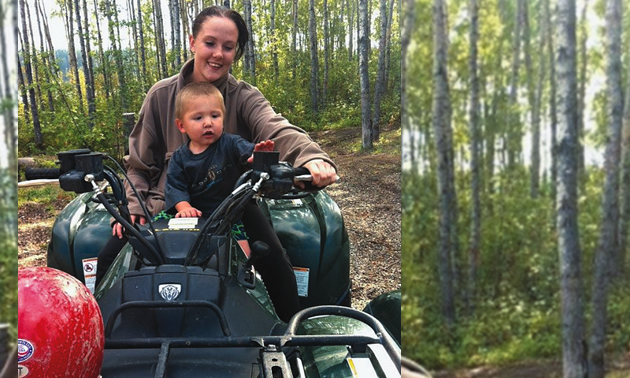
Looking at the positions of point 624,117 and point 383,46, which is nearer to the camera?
point 624,117

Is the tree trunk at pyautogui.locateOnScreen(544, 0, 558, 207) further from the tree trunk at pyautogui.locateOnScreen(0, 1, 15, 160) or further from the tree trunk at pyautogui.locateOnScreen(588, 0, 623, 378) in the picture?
the tree trunk at pyautogui.locateOnScreen(0, 1, 15, 160)

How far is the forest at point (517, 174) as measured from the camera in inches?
15.0

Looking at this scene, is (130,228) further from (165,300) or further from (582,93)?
(582,93)

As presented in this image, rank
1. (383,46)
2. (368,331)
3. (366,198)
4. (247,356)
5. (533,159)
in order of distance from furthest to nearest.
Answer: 1. (383,46)
2. (366,198)
3. (368,331)
4. (247,356)
5. (533,159)

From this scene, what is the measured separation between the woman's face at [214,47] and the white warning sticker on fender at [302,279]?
0.97 m

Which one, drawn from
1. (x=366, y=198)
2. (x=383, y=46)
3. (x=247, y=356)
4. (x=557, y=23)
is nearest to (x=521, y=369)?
(x=557, y=23)

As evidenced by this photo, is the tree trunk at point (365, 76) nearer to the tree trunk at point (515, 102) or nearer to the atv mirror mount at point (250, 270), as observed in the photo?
the atv mirror mount at point (250, 270)

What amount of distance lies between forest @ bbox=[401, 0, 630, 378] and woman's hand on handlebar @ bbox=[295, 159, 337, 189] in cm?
125

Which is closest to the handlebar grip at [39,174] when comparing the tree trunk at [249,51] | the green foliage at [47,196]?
the green foliage at [47,196]

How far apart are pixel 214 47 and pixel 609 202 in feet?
6.91

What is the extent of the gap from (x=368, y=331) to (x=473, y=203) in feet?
4.16

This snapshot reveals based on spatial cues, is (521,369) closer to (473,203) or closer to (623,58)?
(473,203)

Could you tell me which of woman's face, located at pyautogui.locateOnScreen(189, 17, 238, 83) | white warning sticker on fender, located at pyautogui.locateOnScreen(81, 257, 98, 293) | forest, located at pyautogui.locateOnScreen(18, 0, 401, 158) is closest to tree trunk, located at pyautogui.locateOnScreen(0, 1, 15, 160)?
woman's face, located at pyautogui.locateOnScreen(189, 17, 238, 83)

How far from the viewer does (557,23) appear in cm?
38
